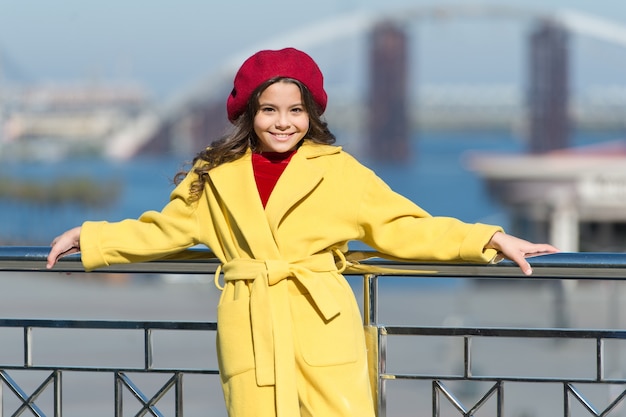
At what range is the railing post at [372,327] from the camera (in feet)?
9.05

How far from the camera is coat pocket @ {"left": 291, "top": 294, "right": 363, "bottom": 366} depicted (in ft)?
7.72

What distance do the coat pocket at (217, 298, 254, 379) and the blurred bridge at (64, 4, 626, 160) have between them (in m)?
68.5

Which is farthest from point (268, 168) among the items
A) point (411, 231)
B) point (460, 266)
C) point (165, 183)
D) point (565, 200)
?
point (165, 183)

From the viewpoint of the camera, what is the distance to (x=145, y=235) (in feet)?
8.32

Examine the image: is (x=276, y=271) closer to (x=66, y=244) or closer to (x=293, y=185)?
(x=293, y=185)

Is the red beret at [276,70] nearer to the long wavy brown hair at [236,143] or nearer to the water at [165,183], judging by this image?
the long wavy brown hair at [236,143]

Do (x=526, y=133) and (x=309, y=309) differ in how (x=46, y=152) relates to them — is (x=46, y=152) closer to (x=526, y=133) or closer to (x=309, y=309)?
(x=526, y=133)

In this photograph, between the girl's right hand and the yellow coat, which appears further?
the girl's right hand

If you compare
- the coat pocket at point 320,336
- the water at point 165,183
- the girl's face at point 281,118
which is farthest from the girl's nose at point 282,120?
the water at point 165,183

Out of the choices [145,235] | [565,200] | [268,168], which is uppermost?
[565,200]

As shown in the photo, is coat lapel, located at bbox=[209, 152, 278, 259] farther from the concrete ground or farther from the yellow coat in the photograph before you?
the concrete ground

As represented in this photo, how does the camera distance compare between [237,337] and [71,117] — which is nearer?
[237,337]

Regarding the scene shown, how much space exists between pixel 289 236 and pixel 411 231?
0.25 metres

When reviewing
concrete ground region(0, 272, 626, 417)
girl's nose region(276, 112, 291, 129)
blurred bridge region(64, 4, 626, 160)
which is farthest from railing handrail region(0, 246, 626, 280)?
blurred bridge region(64, 4, 626, 160)
